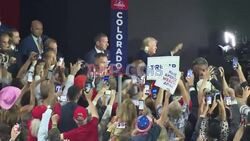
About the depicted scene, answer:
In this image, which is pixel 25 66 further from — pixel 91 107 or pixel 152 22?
pixel 152 22

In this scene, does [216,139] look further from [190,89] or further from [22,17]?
[22,17]

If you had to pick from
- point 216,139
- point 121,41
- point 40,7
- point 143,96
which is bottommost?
point 216,139

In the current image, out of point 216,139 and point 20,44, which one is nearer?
point 216,139

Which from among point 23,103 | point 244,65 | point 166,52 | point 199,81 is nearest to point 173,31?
point 166,52

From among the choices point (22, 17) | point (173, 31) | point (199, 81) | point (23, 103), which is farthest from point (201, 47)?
point (23, 103)

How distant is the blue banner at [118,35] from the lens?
32.7 feet

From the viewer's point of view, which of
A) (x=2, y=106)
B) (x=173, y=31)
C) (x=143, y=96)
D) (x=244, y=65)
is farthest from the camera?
(x=173, y=31)

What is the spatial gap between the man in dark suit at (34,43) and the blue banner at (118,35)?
144 cm

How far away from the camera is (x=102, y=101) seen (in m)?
10.0

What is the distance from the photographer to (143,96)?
32.6 feet

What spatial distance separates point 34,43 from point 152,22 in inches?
129

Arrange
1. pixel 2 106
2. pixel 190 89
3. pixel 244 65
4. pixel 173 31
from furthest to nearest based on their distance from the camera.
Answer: pixel 173 31 < pixel 244 65 < pixel 190 89 < pixel 2 106

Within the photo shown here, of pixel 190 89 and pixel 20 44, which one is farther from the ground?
pixel 20 44

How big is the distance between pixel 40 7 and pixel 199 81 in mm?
3950
